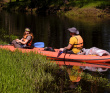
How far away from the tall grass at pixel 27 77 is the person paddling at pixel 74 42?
5.76 feet

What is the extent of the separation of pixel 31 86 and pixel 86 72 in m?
3.16

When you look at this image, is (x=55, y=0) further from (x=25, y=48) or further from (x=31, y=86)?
(x=31, y=86)

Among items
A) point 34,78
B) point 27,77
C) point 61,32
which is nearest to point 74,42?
point 34,78

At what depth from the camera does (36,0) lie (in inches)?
2004

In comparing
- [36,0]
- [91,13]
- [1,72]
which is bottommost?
[1,72]

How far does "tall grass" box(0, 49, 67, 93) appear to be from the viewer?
649cm

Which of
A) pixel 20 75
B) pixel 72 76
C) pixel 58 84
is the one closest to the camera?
pixel 20 75

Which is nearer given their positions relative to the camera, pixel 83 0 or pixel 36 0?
pixel 83 0

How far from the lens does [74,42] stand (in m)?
10.8

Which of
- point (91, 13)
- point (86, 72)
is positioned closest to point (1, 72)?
point (86, 72)

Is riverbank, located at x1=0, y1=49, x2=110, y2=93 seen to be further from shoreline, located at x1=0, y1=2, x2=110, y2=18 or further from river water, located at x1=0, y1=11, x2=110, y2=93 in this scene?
shoreline, located at x1=0, y1=2, x2=110, y2=18

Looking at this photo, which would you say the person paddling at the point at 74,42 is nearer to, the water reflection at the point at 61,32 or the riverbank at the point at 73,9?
the water reflection at the point at 61,32

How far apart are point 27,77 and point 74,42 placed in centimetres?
405

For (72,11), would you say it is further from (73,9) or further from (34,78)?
(34,78)
